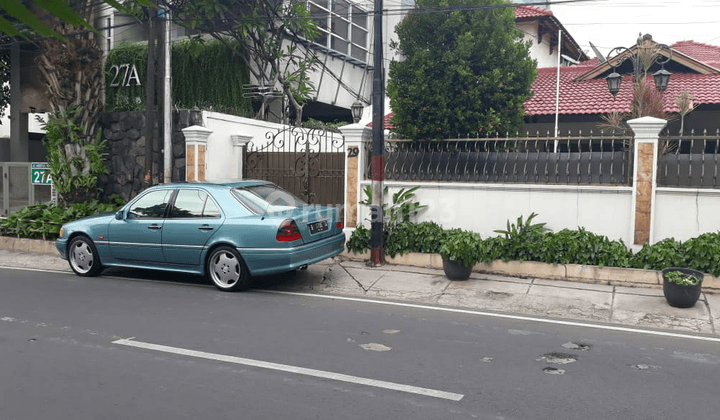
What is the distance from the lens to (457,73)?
1229cm

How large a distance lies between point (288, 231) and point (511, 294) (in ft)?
11.0

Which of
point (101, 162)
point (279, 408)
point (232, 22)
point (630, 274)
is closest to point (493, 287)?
point (630, 274)

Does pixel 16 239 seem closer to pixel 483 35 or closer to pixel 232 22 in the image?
pixel 232 22

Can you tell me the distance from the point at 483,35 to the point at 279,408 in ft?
31.7

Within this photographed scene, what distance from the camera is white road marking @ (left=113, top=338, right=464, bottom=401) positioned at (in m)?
5.06

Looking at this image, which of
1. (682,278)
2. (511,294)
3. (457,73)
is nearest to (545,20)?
(457,73)

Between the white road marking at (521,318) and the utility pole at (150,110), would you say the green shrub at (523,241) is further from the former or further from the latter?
the utility pole at (150,110)

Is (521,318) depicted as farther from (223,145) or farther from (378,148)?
(223,145)

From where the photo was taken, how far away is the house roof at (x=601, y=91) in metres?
A: 17.7

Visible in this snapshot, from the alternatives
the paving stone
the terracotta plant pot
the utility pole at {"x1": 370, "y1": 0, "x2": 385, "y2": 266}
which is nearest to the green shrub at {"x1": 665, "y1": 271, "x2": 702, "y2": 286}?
the paving stone

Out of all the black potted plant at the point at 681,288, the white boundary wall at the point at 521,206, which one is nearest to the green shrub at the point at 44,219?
the white boundary wall at the point at 521,206

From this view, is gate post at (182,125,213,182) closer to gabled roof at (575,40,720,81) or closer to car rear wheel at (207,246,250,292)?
car rear wheel at (207,246,250,292)

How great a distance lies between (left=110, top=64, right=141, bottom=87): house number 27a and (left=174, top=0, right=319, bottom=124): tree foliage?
84.0 inches

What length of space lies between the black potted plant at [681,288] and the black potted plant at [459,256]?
9.00ft
